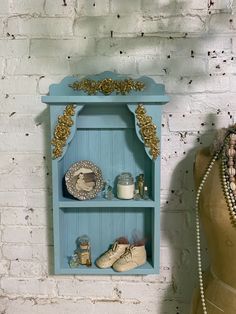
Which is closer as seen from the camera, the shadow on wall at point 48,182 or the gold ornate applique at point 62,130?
the gold ornate applique at point 62,130

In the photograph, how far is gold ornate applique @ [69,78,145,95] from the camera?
1264 millimetres

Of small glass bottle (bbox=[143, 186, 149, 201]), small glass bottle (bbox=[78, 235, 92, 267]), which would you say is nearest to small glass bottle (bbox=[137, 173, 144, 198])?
small glass bottle (bbox=[143, 186, 149, 201])

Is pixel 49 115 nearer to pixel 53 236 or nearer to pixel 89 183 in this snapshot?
pixel 89 183

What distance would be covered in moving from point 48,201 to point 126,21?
563 mm

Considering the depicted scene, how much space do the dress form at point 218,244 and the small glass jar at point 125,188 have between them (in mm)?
203

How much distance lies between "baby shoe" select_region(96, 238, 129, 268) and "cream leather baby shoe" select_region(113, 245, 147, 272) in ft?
0.05

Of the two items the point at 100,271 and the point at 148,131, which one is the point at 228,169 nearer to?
the point at 148,131

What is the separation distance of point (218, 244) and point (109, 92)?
19.1 inches

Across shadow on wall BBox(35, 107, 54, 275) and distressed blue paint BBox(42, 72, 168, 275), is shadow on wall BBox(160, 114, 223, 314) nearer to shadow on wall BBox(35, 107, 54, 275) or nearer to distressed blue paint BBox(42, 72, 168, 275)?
distressed blue paint BBox(42, 72, 168, 275)

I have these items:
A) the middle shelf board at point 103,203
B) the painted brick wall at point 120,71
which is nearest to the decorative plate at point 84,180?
the middle shelf board at point 103,203

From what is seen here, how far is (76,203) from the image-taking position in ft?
4.15

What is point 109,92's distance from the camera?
1.27 metres

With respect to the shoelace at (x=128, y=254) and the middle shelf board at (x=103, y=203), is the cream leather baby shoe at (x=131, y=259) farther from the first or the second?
the middle shelf board at (x=103, y=203)

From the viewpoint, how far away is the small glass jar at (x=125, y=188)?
128 centimetres
